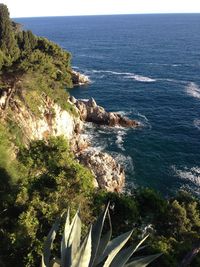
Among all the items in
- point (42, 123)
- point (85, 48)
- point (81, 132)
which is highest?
point (85, 48)

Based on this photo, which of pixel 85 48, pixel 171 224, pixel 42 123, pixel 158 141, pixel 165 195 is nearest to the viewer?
pixel 171 224

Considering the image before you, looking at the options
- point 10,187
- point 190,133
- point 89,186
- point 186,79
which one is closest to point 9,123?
→ point 10,187

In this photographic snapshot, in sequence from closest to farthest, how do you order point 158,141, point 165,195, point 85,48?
point 165,195, point 158,141, point 85,48

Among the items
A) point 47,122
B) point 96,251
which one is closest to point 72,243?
point 96,251

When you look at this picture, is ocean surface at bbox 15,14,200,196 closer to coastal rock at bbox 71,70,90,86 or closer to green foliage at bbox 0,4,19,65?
coastal rock at bbox 71,70,90,86

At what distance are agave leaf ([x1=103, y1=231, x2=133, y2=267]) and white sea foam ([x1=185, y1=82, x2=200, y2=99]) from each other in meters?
62.9

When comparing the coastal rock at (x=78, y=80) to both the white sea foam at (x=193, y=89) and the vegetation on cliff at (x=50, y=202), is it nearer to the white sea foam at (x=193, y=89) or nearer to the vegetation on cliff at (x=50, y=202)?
the white sea foam at (x=193, y=89)

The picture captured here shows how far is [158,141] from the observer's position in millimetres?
50781

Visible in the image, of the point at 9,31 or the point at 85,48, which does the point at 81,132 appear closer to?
the point at 9,31

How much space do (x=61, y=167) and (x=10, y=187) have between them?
363 cm

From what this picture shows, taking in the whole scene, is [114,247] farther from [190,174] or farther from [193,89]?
[193,89]

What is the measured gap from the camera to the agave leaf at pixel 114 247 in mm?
11453

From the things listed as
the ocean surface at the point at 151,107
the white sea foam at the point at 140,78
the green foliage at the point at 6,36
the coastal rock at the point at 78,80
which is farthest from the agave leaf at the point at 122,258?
the white sea foam at the point at 140,78

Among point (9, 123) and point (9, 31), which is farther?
point (9, 31)
